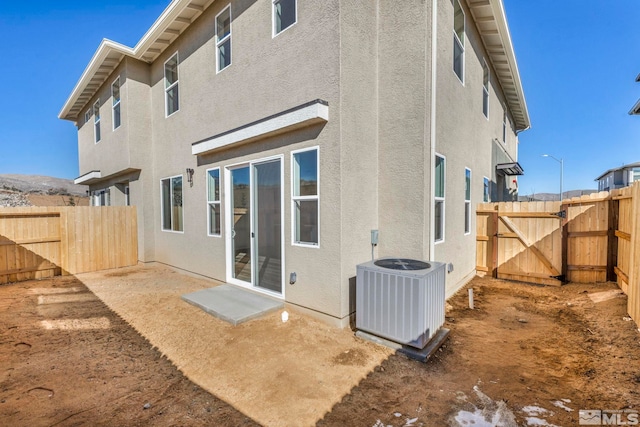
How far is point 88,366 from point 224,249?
3325 mm

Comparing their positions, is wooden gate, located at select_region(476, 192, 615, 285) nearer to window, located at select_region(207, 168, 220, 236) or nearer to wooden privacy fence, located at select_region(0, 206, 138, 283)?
window, located at select_region(207, 168, 220, 236)

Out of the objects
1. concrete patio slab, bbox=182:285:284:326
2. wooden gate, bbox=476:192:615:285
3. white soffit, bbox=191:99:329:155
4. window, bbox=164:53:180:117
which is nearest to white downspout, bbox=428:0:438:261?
white soffit, bbox=191:99:329:155

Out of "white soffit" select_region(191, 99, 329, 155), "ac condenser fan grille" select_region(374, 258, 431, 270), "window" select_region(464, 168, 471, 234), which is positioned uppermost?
"white soffit" select_region(191, 99, 329, 155)

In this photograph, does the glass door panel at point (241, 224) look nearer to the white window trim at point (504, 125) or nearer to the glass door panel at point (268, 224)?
the glass door panel at point (268, 224)

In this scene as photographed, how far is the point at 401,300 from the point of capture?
3.60m

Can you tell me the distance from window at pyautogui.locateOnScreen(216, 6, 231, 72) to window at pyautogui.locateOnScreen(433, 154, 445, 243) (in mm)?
5074

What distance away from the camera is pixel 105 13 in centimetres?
1044

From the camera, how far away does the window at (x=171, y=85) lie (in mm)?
8148

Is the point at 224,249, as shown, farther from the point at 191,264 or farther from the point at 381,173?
the point at 381,173

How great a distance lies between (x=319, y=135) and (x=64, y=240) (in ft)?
28.4

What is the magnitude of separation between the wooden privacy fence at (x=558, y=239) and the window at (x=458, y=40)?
3.68m

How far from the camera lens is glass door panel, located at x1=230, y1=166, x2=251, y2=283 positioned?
5.92 meters

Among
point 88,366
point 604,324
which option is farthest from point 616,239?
point 88,366
